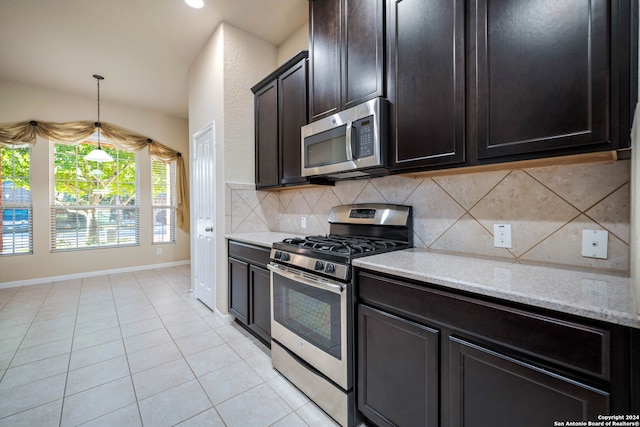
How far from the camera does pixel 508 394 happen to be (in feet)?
2.99

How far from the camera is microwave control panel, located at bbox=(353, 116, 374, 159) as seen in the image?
161 centimetres

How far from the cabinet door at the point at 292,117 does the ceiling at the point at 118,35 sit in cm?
77

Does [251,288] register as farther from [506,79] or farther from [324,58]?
[506,79]

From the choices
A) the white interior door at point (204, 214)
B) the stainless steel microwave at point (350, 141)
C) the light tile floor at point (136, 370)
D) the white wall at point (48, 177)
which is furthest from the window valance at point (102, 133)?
the stainless steel microwave at point (350, 141)

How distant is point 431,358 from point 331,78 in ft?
5.91

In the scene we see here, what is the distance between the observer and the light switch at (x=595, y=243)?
1.15m

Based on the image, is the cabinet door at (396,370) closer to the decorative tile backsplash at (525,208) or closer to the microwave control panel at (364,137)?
the decorative tile backsplash at (525,208)

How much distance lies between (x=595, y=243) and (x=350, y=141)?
1276 mm

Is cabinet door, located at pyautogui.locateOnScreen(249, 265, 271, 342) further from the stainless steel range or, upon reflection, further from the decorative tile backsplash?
the decorative tile backsplash

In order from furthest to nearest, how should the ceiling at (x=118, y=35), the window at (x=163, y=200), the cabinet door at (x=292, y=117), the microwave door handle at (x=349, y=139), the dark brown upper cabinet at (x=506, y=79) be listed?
the window at (x=163, y=200) → the ceiling at (x=118, y=35) → the cabinet door at (x=292, y=117) → the microwave door handle at (x=349, y=139) → the dark brown upper cabinet at (x=506, y=79)

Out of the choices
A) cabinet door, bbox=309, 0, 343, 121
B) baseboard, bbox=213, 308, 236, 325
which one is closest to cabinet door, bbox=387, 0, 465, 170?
cabinet door, bbox=309, 0, 343, 121

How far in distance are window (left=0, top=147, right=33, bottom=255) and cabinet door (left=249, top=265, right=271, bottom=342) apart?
430 centimetres

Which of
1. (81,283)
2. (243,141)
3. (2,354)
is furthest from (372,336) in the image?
(81,283)

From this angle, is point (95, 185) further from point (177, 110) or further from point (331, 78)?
point (331, 78)
